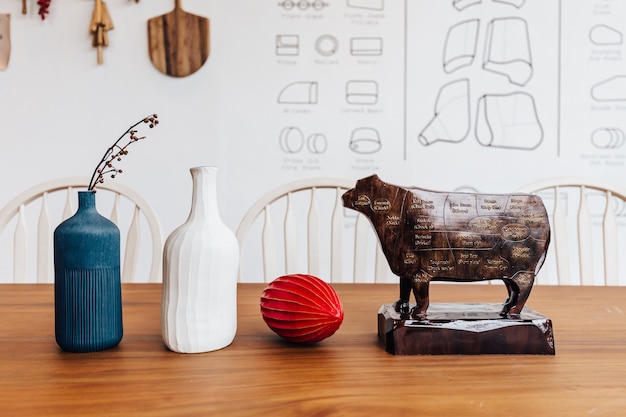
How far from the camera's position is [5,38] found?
1.93m

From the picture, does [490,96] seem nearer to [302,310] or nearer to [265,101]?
[265,101]

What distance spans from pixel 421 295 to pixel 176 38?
5.55ft

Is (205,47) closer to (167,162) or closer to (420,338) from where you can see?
(167,162)

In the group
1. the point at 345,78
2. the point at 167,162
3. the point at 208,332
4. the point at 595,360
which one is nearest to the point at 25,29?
the point at 167,162

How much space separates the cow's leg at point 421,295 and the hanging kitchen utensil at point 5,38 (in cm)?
200

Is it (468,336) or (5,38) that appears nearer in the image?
(468,336)

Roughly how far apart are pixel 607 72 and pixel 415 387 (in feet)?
6.55

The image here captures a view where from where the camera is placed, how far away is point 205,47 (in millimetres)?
1951

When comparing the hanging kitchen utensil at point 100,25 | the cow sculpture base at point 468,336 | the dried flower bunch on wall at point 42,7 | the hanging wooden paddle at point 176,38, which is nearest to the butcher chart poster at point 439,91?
the hanging wooden paddle at point 176,38

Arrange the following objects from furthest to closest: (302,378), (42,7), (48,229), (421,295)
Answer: (42,7), (48,229), (421,295), (302,378)

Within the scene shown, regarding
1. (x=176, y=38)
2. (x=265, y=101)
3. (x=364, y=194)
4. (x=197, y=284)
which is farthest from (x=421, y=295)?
(x=176, y=38)

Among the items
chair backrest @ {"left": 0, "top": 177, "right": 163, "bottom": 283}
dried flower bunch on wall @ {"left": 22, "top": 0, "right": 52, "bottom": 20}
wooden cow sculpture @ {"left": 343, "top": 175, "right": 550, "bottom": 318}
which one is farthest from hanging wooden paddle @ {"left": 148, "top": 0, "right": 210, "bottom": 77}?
wooden cow sculpture @ {"left": 343, "top": 175, "right": 550, "bottom": 318}

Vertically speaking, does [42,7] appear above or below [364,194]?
above

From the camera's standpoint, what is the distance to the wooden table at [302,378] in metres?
0.43
